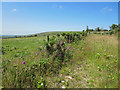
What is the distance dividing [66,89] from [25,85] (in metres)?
1.29

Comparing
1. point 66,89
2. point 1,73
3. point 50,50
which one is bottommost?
point 66,89

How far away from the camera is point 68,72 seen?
3.29 meters

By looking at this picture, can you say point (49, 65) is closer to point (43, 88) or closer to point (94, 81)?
point (43, 88)

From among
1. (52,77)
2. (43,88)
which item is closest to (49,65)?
(52,77)

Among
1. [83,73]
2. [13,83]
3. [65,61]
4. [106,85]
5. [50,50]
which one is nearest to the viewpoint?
[13,83]

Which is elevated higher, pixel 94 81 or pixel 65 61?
pixel 65 61

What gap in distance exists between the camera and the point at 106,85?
2414 millimetres

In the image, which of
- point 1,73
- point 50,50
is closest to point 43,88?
point 1,73

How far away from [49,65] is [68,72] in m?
0.90

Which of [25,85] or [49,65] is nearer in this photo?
[25,85]

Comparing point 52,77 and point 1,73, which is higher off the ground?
point 1,73

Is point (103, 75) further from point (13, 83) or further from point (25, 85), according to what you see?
point (13, 83)

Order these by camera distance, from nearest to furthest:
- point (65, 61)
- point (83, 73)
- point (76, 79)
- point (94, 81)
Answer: point (94, 81), point (76, 79), point (83, 73), point (65, 61)

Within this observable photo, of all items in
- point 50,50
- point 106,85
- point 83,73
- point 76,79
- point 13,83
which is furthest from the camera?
point 50,50
